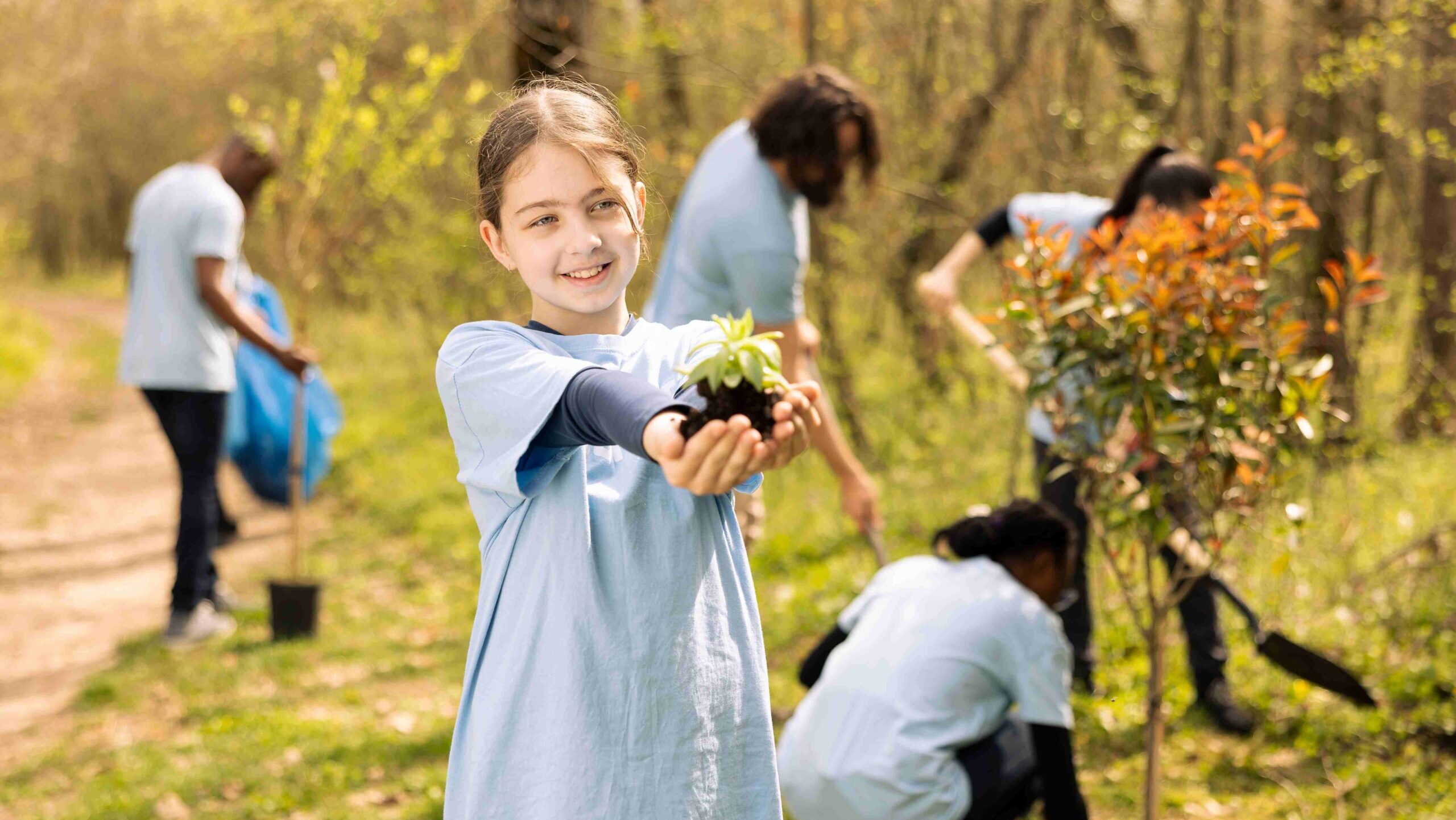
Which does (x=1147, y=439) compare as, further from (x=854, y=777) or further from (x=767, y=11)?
(x=767, y=11)

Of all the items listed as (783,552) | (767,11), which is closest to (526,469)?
(783,552)

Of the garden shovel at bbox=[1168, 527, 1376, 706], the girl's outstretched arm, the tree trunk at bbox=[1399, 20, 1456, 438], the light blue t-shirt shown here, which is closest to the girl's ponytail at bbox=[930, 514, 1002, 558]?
the garden shovel at bbox=[1168, 527, 1376, 706]

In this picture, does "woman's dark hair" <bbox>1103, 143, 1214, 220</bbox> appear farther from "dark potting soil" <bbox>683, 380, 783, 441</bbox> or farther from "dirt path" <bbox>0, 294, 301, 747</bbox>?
"dirt path" <bbox>0, 294, 301, 747</bbox>

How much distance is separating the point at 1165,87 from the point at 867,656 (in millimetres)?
3393

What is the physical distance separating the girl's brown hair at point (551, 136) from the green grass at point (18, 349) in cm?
1317

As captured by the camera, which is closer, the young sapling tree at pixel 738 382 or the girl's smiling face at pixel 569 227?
the young sapling tree at pixel 738 382

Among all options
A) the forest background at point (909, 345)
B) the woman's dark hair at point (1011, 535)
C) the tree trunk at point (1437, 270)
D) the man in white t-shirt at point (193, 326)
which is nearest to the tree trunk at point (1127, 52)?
the forest background at point (909, 345)

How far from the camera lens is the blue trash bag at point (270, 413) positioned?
631 centimetres

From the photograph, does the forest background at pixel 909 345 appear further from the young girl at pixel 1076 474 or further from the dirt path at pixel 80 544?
the dirt path at pixel 80 544

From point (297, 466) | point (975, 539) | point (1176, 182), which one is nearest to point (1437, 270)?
point (1176, 182)

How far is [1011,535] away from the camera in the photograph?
10.5 ft

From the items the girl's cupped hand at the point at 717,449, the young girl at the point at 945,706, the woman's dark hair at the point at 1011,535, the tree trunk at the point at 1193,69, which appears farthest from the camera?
the tree trunk at the point at 1193,69

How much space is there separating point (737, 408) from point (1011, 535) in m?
2.00

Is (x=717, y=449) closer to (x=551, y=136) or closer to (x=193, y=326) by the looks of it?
(x=551, y=136)
